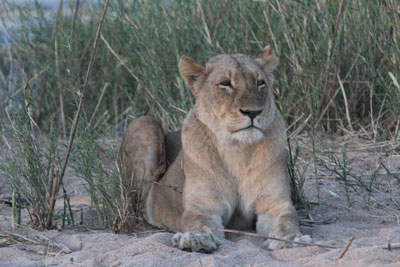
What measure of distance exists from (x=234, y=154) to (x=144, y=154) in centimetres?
110

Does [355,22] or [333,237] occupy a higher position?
[355,22]

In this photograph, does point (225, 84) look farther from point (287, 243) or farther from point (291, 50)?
point (291, 50)

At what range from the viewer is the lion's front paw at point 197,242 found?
3.52 metres

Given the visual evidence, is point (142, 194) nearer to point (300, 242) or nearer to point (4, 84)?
point (300, 242)

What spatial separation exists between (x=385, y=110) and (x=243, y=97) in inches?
106

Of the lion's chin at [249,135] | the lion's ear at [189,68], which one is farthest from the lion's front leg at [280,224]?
the lion's ear at [189,68]

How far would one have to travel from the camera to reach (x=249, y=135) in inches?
148

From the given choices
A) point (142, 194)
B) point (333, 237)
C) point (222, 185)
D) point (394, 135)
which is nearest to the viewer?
point (333, 237)

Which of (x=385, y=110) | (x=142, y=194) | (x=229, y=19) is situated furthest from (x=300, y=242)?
(x=229, y=19)

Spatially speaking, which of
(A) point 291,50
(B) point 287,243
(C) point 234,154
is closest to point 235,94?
(C) point 234,154

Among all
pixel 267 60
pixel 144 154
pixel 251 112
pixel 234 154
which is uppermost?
pixel 267 60

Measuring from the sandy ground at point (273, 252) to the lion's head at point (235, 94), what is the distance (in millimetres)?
586

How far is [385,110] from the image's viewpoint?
6.08m

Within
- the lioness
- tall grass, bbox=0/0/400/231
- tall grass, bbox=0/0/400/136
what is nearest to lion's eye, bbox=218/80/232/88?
the lioness
